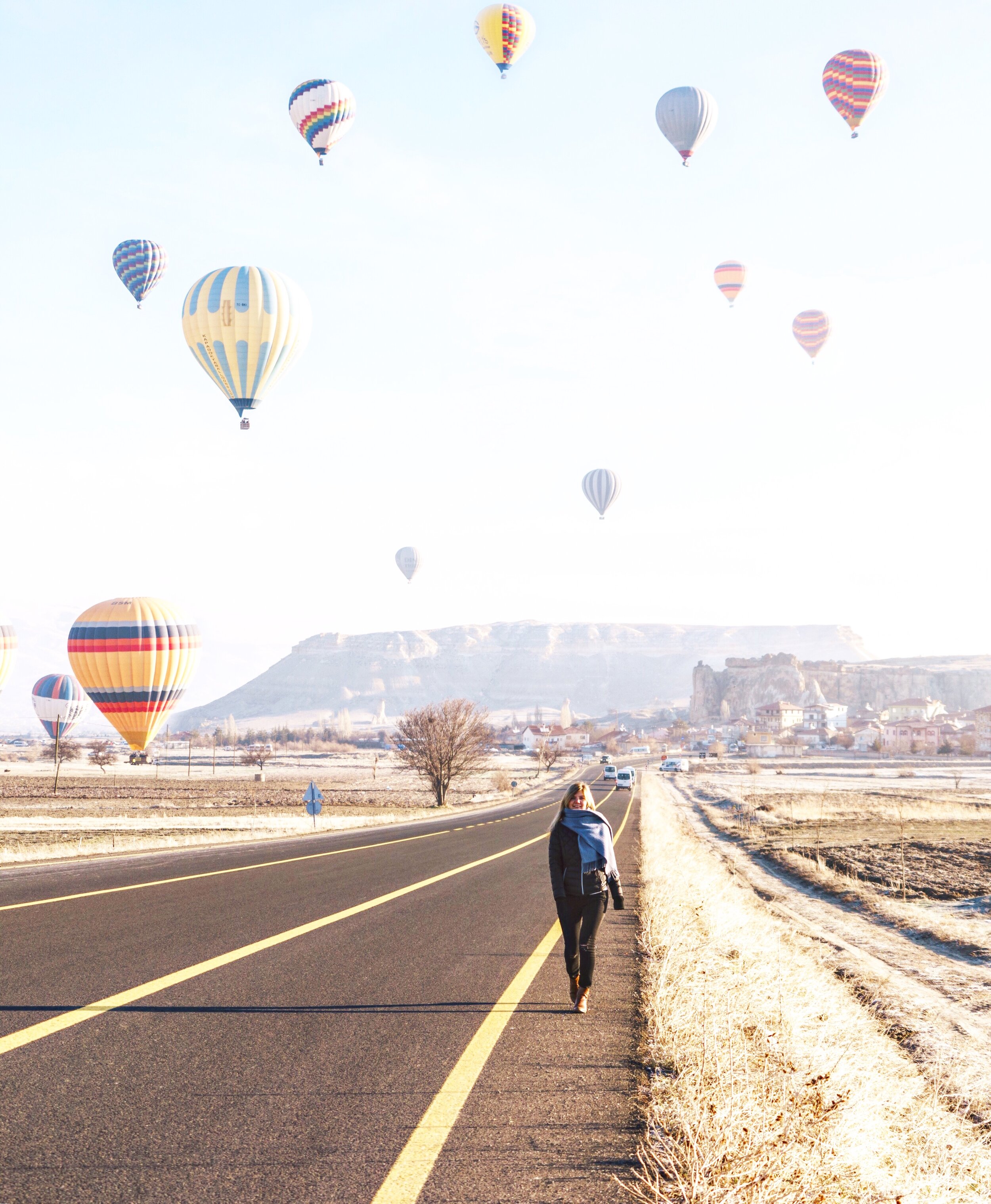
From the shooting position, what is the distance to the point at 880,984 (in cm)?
1099

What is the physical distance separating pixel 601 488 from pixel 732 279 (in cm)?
3050

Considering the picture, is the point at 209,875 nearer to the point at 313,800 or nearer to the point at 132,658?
the point at 313,800

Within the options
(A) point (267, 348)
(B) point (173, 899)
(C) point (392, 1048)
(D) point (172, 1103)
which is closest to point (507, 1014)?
(C) point (392, 1048)

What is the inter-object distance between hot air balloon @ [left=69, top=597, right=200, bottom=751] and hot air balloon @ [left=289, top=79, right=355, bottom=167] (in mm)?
29045

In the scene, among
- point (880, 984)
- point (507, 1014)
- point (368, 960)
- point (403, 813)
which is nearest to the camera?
point (507, 1014)

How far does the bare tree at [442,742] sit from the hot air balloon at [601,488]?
47.7m

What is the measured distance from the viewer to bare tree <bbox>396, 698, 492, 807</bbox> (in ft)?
177

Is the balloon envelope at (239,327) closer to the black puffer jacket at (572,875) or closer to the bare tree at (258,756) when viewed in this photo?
the black puffer jacket at (572,875)

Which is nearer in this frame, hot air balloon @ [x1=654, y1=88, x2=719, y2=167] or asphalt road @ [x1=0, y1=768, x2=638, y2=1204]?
asphalt road @ [x1=0, y1=768, x2=638, y2=1204]

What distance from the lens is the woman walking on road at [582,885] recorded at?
23.9ft

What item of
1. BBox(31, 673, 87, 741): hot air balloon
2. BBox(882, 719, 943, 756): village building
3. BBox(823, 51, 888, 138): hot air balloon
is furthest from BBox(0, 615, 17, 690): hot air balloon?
BBox(882, 719, 943, 756): village building

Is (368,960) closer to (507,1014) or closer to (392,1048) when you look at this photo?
(507,1014)

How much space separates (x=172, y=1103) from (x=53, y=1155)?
0.79m

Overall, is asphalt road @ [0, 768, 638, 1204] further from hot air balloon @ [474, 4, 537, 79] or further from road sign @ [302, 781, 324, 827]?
hot air balloon @ [474, 4, 537, 79]
